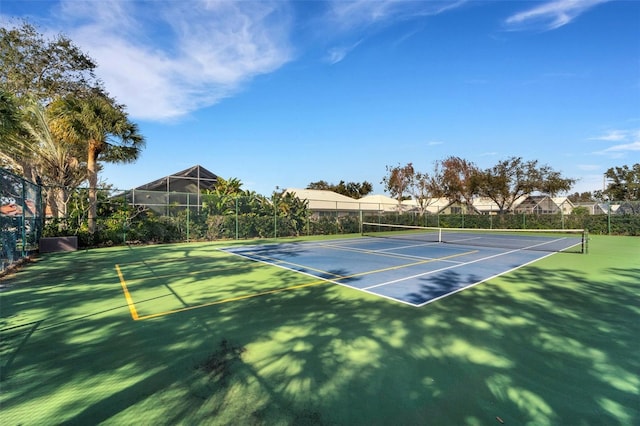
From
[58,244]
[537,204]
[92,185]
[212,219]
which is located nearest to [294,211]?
[212,219]

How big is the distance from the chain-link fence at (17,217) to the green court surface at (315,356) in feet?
10.9

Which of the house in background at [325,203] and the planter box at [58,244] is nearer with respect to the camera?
the planter box at [58,244]

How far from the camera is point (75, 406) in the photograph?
253 cm

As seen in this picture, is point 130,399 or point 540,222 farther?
point 540,222

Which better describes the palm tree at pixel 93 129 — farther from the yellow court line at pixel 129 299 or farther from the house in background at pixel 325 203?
the house in background at pixel 325 203

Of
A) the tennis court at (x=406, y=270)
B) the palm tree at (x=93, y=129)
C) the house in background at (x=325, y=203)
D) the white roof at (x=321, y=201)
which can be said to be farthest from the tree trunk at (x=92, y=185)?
the white roof at (x=321, y=201)

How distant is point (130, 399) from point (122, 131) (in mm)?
15455

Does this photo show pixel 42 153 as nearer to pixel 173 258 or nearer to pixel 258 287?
pixel 173 258

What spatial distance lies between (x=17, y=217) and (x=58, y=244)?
Result: 3200mm

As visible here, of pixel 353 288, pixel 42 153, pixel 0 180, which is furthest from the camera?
pixel 42 153

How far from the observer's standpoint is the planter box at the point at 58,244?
476 inches

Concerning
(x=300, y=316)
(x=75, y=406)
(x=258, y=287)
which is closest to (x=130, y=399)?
(x=75, y=406)

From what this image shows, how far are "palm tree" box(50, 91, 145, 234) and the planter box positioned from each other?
4.72ft

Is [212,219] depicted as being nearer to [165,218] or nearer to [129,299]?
[165,218]
